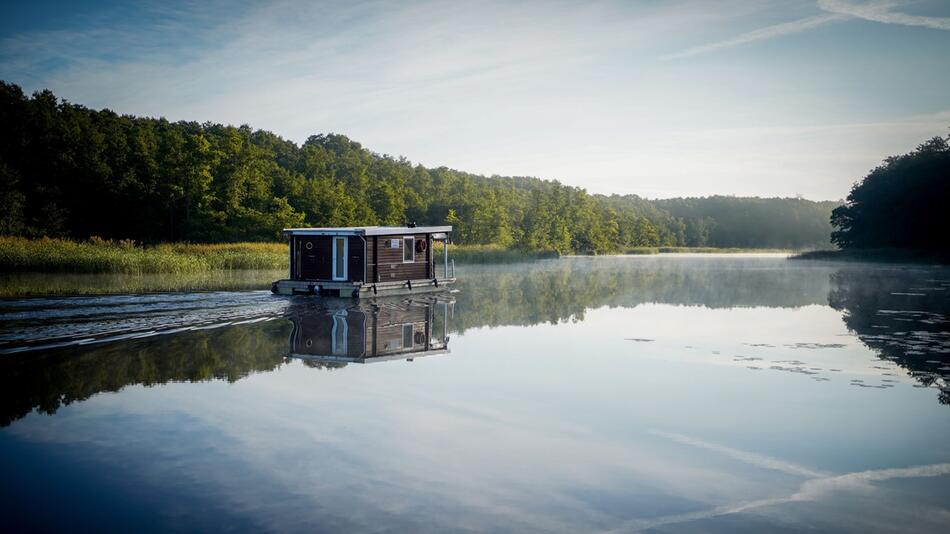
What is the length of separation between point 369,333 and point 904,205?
3017 inches

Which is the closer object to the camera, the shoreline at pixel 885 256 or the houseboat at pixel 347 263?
the houseboat at pixel 347 263

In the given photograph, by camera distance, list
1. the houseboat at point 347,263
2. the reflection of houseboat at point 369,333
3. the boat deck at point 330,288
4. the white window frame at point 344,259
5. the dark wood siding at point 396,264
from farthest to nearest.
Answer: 1. the dark wood siding at point 396,264
2. the white window frame at point 344,259
3. the houseboat at point 347,263
4. the boat deck at point 330,288
5. the reflection of houseboat at point 369,333

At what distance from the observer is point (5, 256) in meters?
30.8

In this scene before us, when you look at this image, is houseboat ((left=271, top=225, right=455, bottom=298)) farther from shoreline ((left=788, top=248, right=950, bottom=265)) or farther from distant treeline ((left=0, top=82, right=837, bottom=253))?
shoreline ((left=788, top=248, right=950, bottom=265))

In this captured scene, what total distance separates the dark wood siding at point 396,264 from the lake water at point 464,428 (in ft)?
34.4

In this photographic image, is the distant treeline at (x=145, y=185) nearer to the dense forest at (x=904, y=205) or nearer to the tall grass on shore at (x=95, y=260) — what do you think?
the tall grass on shore at (x=95, y=260)

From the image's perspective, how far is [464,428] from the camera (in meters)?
8.24

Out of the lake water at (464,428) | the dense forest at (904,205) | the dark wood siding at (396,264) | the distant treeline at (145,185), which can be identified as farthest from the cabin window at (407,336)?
the dense forest at (904,205)

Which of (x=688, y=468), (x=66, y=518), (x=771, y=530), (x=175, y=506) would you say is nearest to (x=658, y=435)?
(x=688, y=468)

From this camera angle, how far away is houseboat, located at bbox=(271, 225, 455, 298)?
25922mm

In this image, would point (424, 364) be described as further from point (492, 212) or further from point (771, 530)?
point (492, 212)

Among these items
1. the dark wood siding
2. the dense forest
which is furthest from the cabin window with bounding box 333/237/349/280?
the dense forest

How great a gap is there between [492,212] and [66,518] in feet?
292

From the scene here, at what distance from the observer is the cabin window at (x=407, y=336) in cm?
1473
